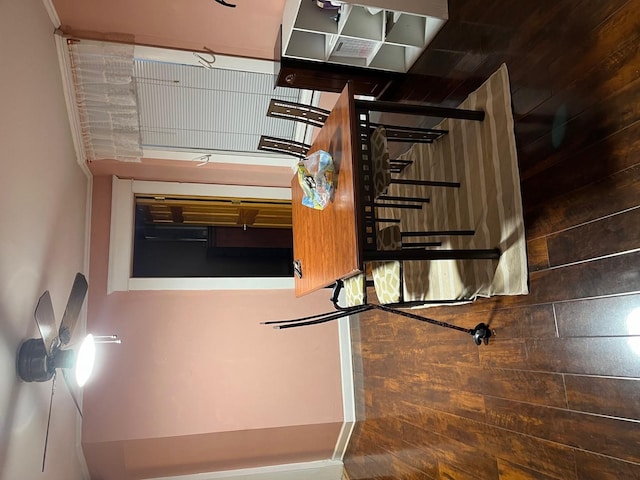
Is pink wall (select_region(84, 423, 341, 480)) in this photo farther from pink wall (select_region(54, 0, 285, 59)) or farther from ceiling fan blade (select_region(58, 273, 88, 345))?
pink wall (select_region(54, 0, 285, 59))

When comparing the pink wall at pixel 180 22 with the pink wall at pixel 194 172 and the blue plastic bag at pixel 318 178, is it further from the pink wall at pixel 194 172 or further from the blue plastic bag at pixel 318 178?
the blue plastic bag at pixel 318 178

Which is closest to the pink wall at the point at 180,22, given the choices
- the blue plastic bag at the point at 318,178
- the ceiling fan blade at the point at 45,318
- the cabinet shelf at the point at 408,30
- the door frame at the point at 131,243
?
the cabinet shelf at the point at 408,30

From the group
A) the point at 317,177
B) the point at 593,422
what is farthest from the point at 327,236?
the point at 593,422

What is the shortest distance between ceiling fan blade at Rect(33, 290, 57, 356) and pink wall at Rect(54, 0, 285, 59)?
5.34 feet

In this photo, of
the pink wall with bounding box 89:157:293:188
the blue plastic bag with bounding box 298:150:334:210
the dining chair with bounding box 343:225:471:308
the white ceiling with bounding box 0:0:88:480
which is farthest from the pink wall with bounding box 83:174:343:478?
the blue plastic bag with bounding box 298:150:334:210

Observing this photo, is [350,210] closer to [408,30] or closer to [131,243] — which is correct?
[408,30]

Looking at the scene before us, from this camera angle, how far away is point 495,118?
199cm

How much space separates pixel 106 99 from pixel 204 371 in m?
2.00

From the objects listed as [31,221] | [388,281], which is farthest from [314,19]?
[31,221]

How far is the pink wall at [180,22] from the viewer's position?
271 cm

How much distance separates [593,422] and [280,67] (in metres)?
2.40

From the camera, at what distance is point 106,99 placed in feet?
9.99

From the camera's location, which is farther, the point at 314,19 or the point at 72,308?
the point at 314,19

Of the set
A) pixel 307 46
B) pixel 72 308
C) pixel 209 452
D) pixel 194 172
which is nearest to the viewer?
pixel 72 308
